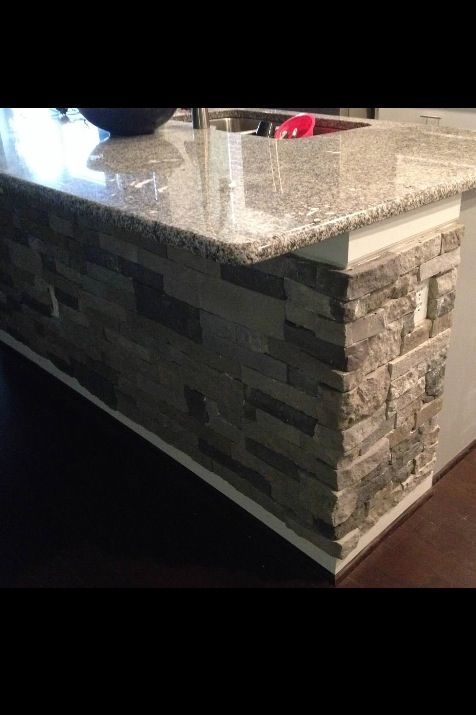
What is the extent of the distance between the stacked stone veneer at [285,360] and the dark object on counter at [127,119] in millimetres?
301

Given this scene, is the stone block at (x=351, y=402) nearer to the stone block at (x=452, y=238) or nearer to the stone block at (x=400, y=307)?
the stone block at (x=400, y=307)

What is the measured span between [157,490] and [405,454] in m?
0.71

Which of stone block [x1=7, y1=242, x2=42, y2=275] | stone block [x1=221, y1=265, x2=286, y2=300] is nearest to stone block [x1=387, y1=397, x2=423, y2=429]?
stone block [x1=221, y1=265, x2=286, y2=300]

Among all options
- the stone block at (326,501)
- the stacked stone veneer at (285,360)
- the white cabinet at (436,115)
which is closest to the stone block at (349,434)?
the stacked stone veneer at (285,360)

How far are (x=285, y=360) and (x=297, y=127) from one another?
3.67 feet

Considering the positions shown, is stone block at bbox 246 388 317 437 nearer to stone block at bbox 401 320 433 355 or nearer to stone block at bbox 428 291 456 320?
stone block at bbox 401 320 433 355

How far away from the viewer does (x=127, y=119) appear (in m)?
1.79

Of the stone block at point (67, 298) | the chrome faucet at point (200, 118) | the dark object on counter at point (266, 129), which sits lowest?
the stone block at point (67, 298)

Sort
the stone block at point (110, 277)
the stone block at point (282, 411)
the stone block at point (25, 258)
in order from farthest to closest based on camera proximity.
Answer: the stone block at point (25, 258)
the stone block at point (110, 277)
the stone block at point (282, 411)

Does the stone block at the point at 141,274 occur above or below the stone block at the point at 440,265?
below

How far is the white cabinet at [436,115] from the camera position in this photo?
8.92ft

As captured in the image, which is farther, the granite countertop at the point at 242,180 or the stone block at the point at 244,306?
the stone block at the point at 244,306

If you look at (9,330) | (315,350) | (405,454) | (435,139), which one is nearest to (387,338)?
(315,350)
